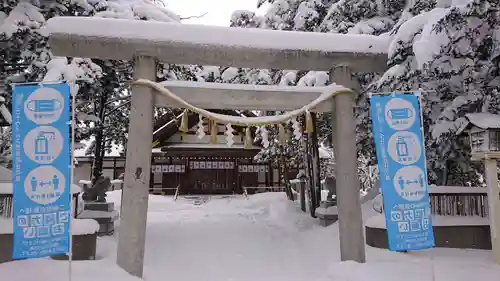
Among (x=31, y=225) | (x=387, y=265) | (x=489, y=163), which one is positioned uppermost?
(x=489, y=163)

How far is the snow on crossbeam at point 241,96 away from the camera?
643 centimetres

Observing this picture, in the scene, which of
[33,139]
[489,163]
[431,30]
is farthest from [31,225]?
[489,163]

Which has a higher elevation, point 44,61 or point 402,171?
point 44,61

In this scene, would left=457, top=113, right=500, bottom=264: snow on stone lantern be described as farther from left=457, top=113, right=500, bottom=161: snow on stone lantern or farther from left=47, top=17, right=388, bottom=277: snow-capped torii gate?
left=47, top=17, right=388, bottom=277: snow-capped torii gate

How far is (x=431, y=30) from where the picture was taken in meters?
5.86

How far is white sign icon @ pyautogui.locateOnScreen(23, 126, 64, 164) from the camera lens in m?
5.23

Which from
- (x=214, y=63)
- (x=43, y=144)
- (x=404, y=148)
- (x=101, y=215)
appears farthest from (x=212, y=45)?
(x=101, y=215)

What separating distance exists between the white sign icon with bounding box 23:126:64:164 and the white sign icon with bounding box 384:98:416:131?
5014 mm

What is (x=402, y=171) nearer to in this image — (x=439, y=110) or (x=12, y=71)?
(x=439, y=110)

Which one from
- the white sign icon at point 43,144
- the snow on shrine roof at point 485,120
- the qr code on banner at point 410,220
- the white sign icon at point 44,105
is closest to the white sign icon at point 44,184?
the white sign icon at point 43,144

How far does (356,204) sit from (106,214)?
21.7ft

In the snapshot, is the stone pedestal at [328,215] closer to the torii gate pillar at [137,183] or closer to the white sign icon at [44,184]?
the torii gate pillar at [137,183]

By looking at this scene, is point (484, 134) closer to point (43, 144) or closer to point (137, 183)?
point (137, 183)

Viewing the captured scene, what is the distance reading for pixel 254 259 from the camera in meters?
8.30
